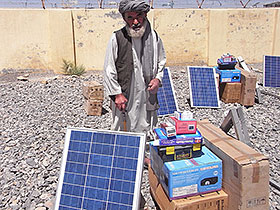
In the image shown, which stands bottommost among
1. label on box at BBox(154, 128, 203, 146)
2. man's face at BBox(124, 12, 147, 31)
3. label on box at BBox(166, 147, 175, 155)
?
label on box at BBox(166, 147, 175, 155)

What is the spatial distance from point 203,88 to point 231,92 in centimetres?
78

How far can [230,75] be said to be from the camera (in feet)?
24.0

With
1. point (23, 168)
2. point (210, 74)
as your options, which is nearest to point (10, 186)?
point (23, 168)

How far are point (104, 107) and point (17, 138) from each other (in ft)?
8.07

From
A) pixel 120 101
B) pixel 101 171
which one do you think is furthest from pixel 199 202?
pixel 120 101

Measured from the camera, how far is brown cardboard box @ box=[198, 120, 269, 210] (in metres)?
2.74

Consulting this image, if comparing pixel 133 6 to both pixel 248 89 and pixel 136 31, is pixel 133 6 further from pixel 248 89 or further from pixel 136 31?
pixel 248 89

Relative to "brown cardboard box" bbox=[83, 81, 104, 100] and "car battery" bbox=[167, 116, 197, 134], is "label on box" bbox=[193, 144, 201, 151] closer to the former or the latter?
"car battery" bbox=[167, 116, 197, 134]

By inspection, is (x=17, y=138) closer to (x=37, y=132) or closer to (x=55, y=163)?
(x=37, y=132)

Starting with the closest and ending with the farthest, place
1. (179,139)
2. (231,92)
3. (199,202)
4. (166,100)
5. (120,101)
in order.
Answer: (199,202), (179,139), (120,101), (166,100), (231,92)

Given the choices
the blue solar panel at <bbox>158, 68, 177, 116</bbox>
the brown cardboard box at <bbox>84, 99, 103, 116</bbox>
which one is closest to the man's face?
the blue solar panel at <bbox>158, 68, 177, 116</bbox>

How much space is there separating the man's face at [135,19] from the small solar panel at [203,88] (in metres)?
3.88

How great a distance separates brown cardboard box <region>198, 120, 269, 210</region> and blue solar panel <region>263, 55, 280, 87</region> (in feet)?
22.2

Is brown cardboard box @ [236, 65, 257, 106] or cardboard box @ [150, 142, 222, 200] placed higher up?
brown cardboard box @ [236, 65, 257, 106]
